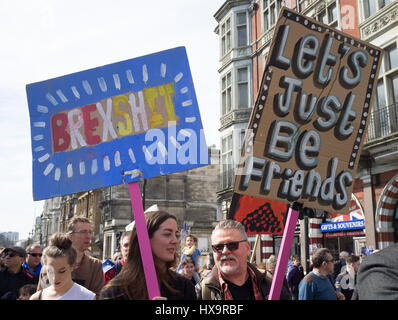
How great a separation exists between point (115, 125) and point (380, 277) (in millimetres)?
2591

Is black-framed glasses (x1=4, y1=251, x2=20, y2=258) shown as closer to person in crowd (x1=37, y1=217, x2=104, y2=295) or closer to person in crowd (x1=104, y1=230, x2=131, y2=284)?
person in crowd (x1=104, y1=230, x2=131, y2=284)

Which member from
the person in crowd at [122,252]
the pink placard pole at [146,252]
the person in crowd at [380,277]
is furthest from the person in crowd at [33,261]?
the person in crowd at [380,277]

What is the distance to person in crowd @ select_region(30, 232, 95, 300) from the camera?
11.2ft

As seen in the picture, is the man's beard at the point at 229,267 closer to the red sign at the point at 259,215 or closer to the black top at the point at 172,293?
the black top at the point at 172,293

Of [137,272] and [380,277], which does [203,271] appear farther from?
[380,277]

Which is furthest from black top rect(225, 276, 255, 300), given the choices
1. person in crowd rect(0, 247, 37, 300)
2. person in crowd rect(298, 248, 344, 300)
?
person in crowd rect(0, 247, 37, 300)

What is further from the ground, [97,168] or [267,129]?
[267,129]

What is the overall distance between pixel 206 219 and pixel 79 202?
23.1 meters

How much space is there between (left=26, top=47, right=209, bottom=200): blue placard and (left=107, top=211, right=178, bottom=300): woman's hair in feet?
1.40

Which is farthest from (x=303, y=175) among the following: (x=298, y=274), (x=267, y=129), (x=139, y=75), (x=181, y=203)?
(x=181, y=203)

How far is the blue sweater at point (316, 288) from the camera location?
551 centimetres

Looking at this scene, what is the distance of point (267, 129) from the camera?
4.12 meters

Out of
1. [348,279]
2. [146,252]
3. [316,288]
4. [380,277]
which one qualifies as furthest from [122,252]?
[348,279]
